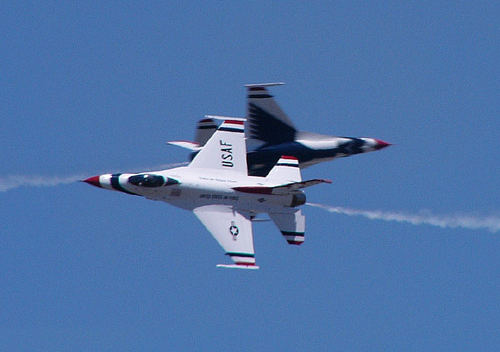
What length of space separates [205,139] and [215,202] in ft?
16.0

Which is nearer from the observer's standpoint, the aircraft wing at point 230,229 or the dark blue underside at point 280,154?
the aircraft wing at point 230,229

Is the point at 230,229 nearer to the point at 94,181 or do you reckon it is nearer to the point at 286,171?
the point at 286,171

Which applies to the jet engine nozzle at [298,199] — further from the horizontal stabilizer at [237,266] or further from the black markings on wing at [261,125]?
the black markings on wing at [261,125]

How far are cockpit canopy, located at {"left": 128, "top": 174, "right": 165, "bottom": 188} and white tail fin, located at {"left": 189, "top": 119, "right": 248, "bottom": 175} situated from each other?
189cm

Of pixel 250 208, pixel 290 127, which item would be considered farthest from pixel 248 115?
pixel 250 208

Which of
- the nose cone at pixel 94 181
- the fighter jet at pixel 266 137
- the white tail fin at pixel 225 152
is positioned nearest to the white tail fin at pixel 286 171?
the white tail fin at pixel 225 152

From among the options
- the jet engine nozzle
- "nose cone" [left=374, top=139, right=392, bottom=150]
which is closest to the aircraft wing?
the jet engine nozzle

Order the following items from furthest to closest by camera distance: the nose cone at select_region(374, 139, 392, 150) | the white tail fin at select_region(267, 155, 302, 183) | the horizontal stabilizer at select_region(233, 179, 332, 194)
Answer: the nose cone at select_region(374, 139, 392, 150), the white tail fin at select_region(267, 155, 302, 183), the horizontal stabilizer at select_region(233, 179, 332, 194)

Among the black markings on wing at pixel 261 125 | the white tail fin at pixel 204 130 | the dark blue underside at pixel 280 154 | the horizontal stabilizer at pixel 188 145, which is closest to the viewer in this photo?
the dark blue underside at pixel 280 154

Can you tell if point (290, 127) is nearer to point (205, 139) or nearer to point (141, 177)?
point (205, 139)

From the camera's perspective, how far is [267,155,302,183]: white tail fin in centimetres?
4866

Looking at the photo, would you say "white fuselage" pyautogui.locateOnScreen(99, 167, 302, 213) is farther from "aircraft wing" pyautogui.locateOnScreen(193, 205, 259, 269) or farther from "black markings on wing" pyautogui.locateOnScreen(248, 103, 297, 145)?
"black markings on wing" pyautogui.locateOnScreen(248, 103, 297, 145)

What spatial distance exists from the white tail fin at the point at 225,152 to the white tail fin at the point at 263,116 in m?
2.22

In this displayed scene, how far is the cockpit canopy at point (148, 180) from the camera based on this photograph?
46.5m
